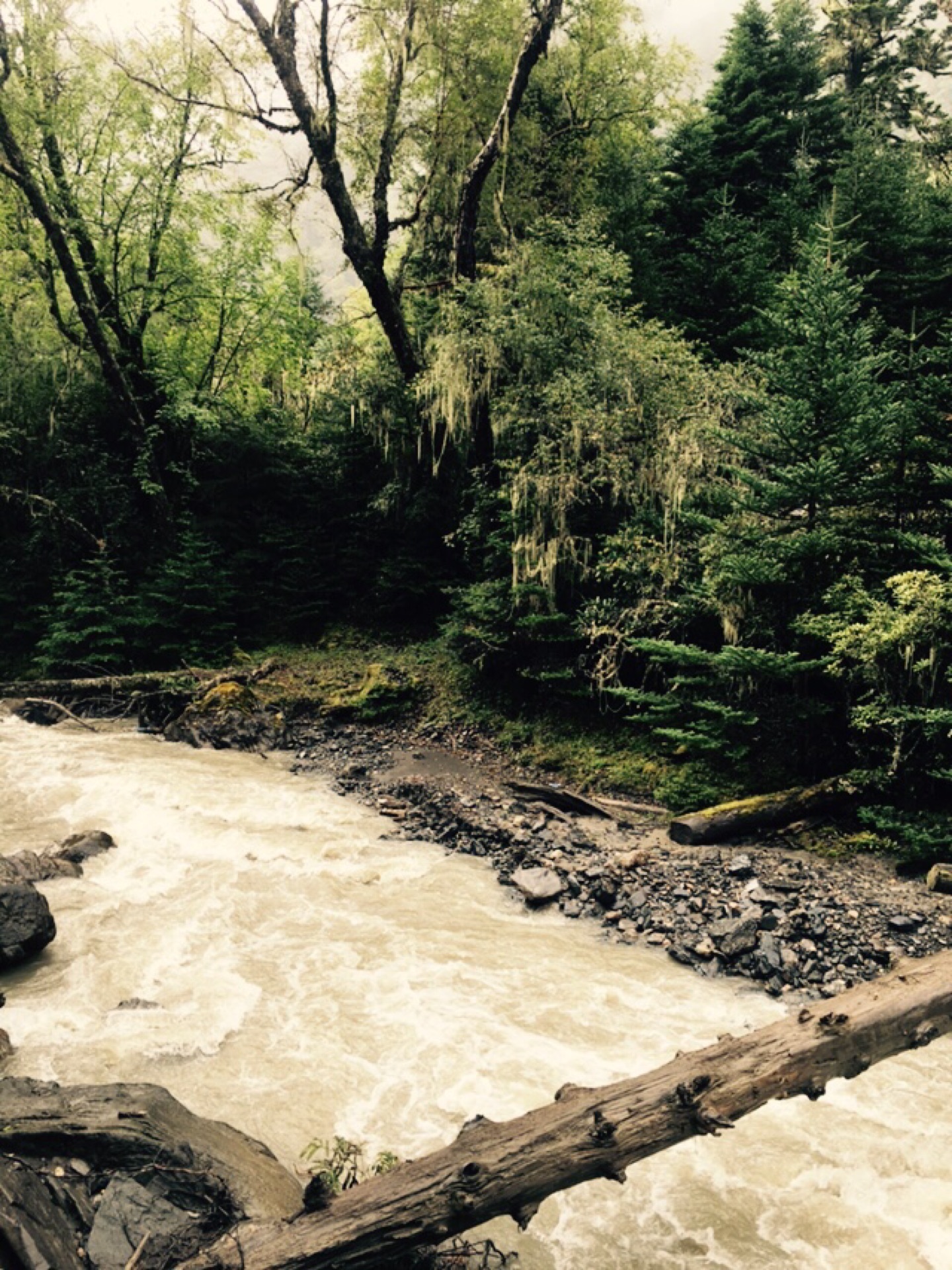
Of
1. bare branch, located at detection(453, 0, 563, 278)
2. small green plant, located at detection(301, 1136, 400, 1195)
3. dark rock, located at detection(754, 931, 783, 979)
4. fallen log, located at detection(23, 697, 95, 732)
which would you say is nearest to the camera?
small green plant, located at detection(301, 1136, 400, 1195)

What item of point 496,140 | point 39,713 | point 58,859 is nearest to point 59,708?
point 39,713

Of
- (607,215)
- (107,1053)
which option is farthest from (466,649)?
(607,215)

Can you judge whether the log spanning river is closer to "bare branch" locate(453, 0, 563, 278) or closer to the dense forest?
the dense forest

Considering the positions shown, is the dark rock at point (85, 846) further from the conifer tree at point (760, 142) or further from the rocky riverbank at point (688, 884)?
the conifer tree at point (760, 142)

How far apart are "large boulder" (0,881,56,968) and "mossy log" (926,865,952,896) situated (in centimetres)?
969

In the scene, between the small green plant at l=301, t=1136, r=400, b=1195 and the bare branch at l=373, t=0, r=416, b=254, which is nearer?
the small green plant at l=301, t=1136, r=400, b=1195

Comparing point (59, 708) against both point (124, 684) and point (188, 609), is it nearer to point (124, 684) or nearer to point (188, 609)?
point (124, 684)

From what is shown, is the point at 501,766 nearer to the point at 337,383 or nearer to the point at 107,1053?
the point at 107,1053

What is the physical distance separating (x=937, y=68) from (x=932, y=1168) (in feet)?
106

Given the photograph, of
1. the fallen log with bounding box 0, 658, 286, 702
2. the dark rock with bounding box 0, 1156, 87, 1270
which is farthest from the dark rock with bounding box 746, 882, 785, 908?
the fallen log with bounding box 0, 658, 286, 702

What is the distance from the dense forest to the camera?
10383 millimetres

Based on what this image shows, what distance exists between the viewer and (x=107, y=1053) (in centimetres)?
602

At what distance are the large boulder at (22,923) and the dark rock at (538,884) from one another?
518cm

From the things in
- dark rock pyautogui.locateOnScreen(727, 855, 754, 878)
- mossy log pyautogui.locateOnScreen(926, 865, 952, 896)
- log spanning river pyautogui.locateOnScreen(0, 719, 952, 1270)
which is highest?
mossy log pyautogui.locateOnScreen(926, 865, 952, 896)
